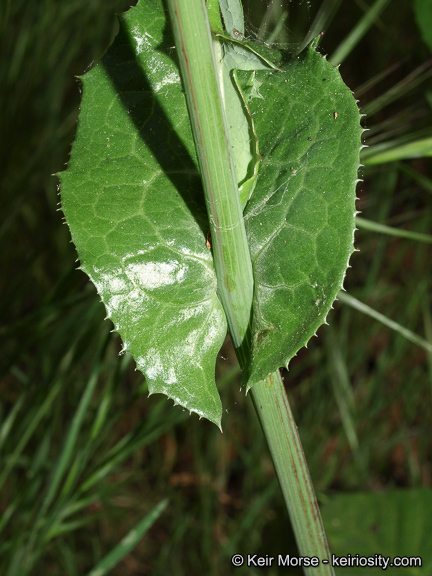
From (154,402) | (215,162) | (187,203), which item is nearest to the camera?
(215,162)

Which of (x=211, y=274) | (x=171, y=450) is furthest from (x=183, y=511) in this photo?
(x=211, y=274)

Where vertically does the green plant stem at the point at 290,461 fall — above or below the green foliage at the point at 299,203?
below

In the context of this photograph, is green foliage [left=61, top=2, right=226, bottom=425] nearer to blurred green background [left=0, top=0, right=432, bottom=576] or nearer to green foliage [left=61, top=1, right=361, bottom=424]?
green foliage [left=61, top=1, right=361, bottom=424]

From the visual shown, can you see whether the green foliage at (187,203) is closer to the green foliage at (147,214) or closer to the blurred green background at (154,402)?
the green foliage at (147,214)

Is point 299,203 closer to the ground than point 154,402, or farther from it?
farther from it

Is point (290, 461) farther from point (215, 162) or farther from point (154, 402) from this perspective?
point (154, 402)

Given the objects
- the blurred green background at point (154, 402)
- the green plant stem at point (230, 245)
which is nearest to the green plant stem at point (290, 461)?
the green plant stem at point (230, 245)

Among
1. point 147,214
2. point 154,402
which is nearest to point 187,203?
point 147,214
